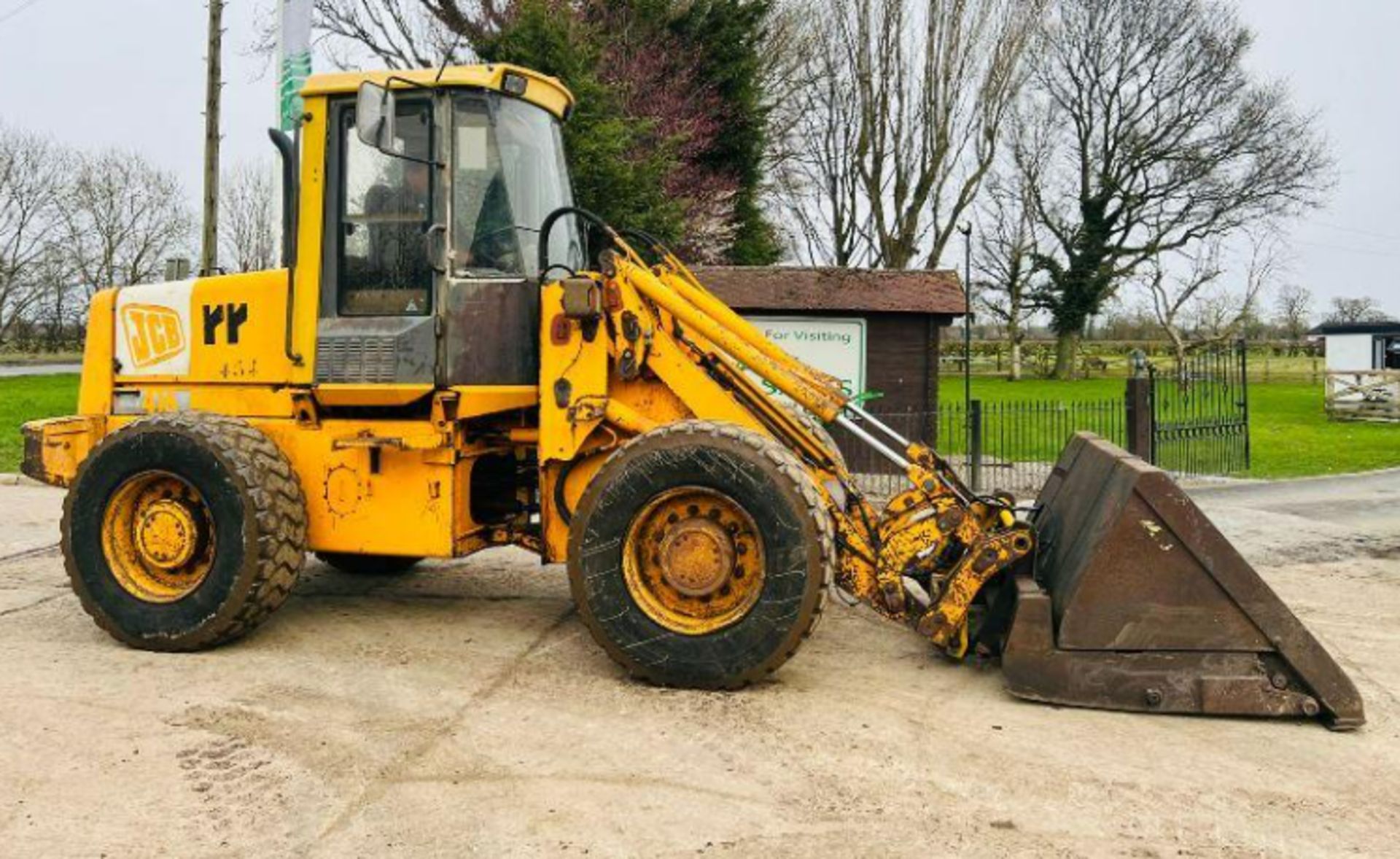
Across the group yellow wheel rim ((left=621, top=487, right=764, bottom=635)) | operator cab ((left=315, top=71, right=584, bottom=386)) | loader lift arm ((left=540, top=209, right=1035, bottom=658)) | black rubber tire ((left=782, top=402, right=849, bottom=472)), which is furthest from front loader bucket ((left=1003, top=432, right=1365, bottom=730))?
operator cab ((left=315, top=71, right=584, bottom=386))

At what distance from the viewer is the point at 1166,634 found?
480cm

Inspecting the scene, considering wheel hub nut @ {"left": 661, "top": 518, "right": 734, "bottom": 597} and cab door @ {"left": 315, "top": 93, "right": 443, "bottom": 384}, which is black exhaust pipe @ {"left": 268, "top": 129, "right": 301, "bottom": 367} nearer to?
cab door @ {"left": 315, "top": 93, "right": 443, "bottom": 384}

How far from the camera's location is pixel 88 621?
6.55 meters

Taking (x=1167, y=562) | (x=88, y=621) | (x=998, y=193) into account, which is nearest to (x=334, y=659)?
(x=88, y=621)

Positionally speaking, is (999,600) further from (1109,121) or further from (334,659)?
(1109,121)

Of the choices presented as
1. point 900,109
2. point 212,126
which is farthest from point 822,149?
point 212,126

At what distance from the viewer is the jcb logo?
21.1ft

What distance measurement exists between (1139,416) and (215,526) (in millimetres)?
10729

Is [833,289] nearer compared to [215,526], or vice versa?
[215,526]

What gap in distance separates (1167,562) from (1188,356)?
10795 mm

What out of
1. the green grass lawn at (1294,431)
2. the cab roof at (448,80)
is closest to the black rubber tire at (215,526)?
the cab roof at (448,80)

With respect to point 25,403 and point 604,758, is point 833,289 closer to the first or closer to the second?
point 604,758

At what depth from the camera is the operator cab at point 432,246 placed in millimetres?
→ 5754

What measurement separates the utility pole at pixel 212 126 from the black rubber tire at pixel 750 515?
51.6 feet
